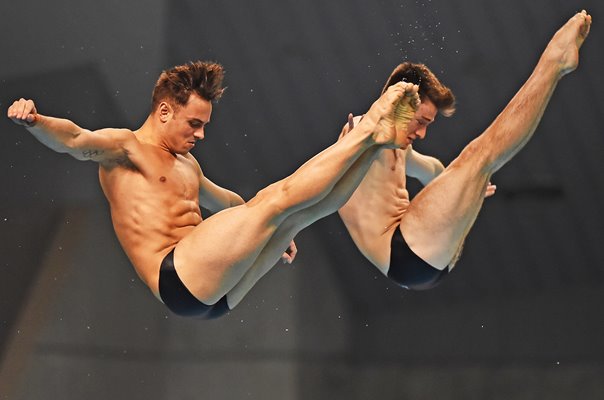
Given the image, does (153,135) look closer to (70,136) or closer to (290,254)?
(70,136)

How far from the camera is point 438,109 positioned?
3.27 m

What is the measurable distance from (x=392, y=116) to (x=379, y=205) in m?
0.69

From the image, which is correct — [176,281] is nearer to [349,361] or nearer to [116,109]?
[116,109]

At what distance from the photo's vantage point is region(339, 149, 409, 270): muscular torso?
3219 mm

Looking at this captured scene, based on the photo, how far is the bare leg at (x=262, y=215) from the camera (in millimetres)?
2559

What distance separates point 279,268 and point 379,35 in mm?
1317

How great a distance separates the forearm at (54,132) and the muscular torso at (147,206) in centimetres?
23

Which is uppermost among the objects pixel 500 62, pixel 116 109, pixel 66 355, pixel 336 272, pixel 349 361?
pixel 116 109

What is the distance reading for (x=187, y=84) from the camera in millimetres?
3035

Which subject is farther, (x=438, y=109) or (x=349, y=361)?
(x=349, y=361)

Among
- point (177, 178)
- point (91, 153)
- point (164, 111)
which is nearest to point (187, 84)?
point (164, 111)

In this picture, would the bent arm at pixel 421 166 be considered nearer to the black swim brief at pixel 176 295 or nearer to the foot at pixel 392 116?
the foot at pixel 392 116

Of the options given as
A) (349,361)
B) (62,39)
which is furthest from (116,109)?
(349,361)

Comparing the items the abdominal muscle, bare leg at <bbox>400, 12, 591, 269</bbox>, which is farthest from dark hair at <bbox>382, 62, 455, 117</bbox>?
the abdominal muscle
